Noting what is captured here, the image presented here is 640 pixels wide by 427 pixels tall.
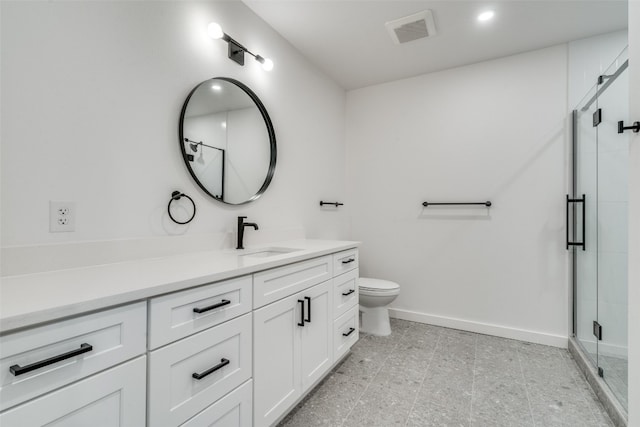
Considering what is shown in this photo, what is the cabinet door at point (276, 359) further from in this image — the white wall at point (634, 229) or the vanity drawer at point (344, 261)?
the white wall at point (634, 229)

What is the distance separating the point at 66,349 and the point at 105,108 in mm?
983

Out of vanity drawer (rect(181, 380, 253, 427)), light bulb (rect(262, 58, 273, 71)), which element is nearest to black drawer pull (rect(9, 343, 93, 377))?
vanity drawer (rect(181, 380, 253, 427))

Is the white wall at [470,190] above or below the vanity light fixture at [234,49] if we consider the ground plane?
below

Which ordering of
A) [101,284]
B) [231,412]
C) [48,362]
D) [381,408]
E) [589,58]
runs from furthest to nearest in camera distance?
1. [589,58]
2. [381,408]
3. [231,412]
4. [101,284]
5. [48,362]

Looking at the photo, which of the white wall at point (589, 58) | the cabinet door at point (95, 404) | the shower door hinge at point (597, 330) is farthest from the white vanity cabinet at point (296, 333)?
the white wall at point (589, 58)

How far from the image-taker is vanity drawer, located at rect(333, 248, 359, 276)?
6.29 ft

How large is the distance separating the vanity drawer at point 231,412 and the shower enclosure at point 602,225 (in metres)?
1.80

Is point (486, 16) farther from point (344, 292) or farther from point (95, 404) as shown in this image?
point (95, 404)

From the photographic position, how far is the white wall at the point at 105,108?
1037mm

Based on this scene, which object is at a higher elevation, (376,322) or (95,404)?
(95,404)

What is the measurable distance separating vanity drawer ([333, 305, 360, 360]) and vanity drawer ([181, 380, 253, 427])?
0.77 m

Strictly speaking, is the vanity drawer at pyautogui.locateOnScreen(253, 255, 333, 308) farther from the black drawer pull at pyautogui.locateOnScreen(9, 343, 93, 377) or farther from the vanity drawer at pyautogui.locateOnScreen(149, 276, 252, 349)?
the black drawer pull at pyautogui.locateOnScreen(9, 343, 93, 377)

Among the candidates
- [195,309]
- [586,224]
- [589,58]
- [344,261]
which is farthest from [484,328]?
[195,309]

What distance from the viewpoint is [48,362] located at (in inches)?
26.0
